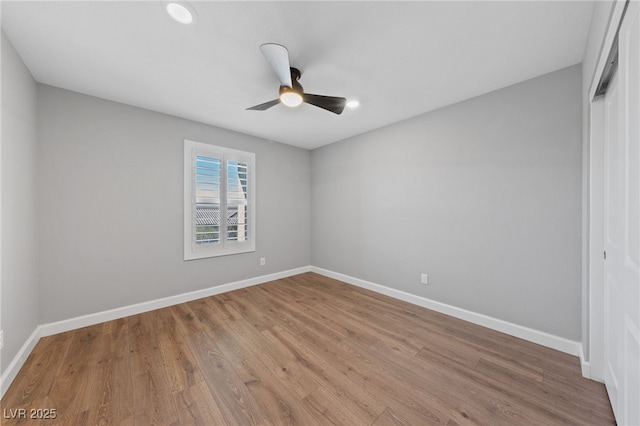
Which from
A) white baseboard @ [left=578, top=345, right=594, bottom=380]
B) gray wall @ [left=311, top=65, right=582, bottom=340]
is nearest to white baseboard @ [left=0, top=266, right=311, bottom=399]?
gray wall @ [left=311, top=65, right=582, bottom=340]

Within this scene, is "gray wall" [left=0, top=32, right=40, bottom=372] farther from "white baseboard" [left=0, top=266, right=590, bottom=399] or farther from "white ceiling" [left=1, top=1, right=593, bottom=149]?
"white ceiling" [left=1, top=1, right=593, bottom=149]

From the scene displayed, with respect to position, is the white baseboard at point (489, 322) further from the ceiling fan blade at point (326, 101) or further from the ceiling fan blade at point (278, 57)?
the ceiling fan blade at point (278, 57)

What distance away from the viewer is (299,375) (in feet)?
5.61

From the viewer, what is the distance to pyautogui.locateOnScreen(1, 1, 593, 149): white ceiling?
4.77ft

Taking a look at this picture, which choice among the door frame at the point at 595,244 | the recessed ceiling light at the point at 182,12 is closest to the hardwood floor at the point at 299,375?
the door frame at the point at 595,244

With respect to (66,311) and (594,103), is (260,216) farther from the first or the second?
(594,103)

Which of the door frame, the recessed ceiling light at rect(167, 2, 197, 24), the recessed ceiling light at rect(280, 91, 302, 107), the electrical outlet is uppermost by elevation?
the recessed ceiling light at rect(167, 2, 197, 24)

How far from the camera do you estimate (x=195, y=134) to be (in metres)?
3.22

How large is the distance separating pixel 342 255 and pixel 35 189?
3748mm

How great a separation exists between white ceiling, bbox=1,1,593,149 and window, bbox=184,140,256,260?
861mm

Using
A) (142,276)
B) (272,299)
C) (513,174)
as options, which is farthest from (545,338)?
(142,276)

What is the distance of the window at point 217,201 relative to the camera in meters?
3.16

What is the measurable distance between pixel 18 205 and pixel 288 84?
2.37 metres

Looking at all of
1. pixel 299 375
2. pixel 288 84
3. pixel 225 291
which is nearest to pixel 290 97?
pixel 288 84
